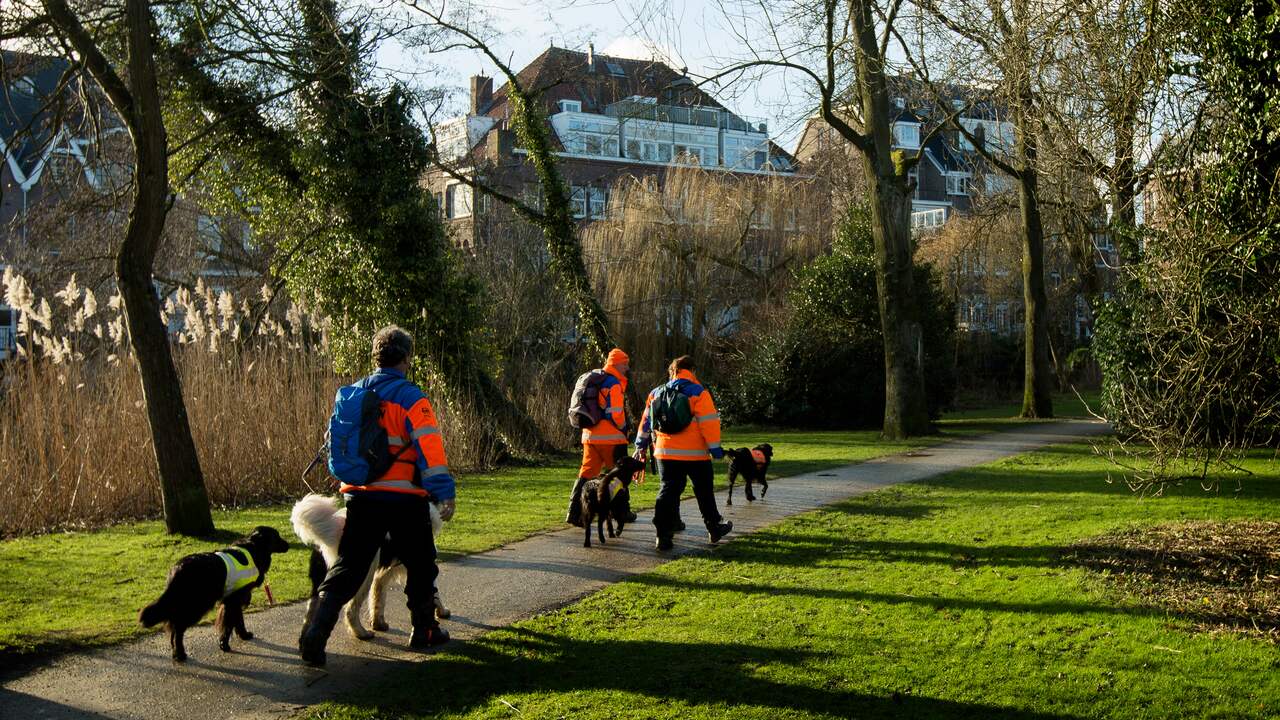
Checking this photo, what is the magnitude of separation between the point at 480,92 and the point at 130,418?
4676 centimetres

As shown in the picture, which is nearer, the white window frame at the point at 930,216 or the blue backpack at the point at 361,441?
the blue backpack at the point at 361,441

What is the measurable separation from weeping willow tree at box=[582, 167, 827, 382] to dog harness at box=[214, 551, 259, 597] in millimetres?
22458

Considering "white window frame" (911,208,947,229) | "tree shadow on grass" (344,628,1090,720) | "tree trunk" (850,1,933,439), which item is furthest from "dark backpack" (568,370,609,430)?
"white window frame" (911,208,947,229)

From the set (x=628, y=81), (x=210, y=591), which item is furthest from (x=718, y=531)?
(x=628, y=81)

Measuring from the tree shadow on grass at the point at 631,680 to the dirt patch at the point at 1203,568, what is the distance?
2586 mm

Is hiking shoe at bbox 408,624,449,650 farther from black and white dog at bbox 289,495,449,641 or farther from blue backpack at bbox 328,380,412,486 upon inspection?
blue backpack at bbox 328,380,412,486

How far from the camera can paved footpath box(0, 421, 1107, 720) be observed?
6031mm

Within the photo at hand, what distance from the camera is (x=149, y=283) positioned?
10.7 metres

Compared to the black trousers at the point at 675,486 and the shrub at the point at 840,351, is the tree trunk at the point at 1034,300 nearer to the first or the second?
the shrub at the point at 840,351

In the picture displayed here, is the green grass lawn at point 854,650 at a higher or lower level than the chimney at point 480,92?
lower

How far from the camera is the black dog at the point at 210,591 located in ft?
21.5

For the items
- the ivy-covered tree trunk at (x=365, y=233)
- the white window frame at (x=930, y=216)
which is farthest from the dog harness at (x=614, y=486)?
the white window frame at (x=930, y=216)

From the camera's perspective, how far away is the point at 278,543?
7469 millimetres

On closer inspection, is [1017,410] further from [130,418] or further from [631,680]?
[631,680]
